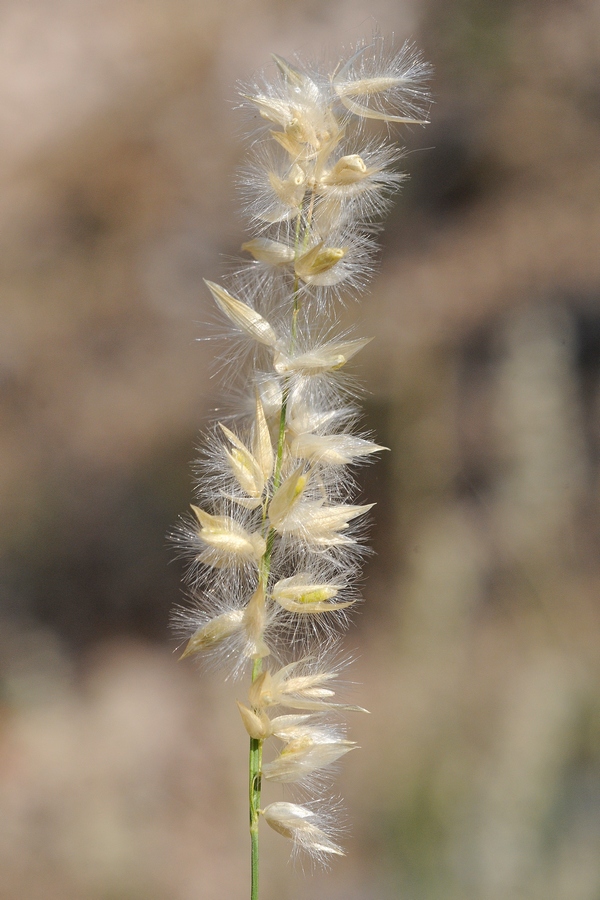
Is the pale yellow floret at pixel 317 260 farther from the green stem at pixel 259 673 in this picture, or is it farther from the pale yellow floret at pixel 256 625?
the pale yellow floret at pixel 256 625

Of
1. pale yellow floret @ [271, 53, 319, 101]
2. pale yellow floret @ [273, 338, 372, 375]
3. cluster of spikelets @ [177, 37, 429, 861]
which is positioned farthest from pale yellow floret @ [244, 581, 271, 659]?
pale yellow floret @ [271, 53, 319, 101]

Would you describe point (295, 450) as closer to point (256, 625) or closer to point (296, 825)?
point (256, 625)

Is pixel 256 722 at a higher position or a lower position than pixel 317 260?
lower

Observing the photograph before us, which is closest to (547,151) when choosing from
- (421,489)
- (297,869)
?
(421,489)

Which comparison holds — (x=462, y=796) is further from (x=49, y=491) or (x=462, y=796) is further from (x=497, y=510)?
(x=49, y=491)

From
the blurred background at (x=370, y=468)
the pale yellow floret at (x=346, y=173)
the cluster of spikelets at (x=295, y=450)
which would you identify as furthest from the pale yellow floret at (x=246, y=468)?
the blurred background at (x=370, y=468)

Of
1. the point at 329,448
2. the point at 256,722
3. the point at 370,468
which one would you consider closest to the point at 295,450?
the point at 329,448
